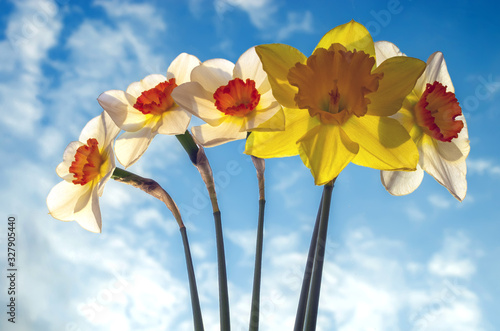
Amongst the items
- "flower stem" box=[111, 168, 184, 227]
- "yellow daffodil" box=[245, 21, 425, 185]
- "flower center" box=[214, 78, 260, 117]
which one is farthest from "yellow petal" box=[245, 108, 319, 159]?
"flower stem" box=[111, 168, 184, 227]

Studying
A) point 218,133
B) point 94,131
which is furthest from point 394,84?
point 94,131

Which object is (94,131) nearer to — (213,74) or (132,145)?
(132,145)

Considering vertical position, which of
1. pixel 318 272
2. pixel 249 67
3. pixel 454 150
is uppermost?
pixel 249 67

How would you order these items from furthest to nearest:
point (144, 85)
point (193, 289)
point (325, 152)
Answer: point (144, 85) → point (193, 289) → point (325, 152)

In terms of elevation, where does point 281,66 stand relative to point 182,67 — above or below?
below

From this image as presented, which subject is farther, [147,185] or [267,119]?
[147,185]

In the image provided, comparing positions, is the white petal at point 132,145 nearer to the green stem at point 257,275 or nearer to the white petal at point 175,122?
the white petal at point 175,122

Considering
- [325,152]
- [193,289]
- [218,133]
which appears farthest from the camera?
[193,289]

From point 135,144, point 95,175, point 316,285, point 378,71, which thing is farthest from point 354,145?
point 95,175
